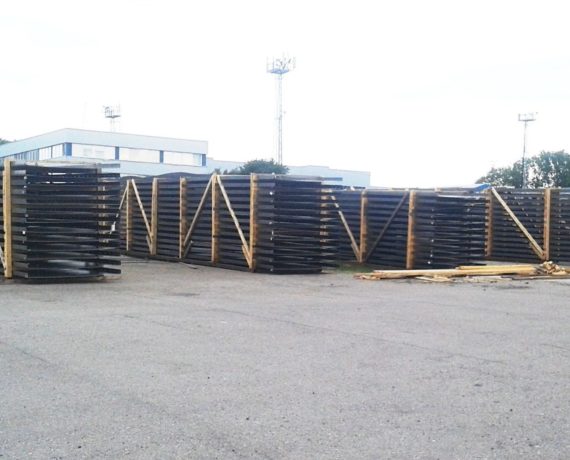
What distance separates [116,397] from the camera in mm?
5832

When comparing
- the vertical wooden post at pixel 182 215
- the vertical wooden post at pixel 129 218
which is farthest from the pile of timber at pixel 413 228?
the vertical wooden post at pixel 129 218

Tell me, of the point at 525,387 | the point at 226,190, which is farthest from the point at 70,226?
the point at 525,387

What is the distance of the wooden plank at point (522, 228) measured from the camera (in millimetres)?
22562

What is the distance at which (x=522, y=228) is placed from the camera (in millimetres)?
22734

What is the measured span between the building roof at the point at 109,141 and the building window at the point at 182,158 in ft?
1.38

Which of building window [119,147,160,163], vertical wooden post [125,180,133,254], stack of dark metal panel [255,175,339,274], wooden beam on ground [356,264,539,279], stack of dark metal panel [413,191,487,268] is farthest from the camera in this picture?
building window [119,147,160,163]

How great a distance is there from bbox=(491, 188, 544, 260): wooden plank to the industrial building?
1506 inches

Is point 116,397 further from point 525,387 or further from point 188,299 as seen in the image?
point 188,299

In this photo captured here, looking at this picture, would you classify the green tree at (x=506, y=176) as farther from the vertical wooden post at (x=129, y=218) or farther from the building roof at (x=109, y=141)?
the vertical wooden post at (x=129, y=218)

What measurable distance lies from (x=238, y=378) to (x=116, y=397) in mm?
1152

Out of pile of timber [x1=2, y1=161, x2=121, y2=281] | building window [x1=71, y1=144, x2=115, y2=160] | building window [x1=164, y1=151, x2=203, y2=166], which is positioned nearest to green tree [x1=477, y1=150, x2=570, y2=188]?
building window [x1=164, y1=151, x2=203, y2=166]

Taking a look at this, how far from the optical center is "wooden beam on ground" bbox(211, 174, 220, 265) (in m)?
18.3

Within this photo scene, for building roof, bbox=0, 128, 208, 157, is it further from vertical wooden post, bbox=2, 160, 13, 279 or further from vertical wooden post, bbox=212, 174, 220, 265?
vertical wooden post, bbox=2, 160, 13, 279

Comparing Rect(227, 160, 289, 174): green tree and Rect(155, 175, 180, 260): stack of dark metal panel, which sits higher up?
Rect(227, 160, 289, 174): green tree
